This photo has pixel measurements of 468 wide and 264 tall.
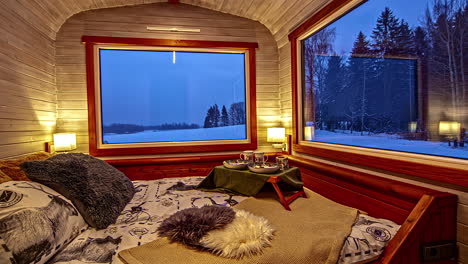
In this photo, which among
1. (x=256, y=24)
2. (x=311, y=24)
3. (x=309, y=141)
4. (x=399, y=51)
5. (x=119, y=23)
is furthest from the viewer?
(x=256, y=24)

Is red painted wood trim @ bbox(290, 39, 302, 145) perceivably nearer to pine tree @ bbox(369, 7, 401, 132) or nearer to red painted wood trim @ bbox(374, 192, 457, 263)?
pine tree @ bbox(369, 7, 401, 132)

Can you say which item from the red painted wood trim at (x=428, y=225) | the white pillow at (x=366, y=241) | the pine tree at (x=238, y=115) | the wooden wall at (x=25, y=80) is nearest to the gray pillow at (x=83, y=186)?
the wooden wall at (x=25, y=80)

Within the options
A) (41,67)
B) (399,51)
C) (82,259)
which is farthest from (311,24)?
(41,67)

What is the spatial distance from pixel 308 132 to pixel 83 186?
2325 mm

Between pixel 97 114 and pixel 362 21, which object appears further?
pixel 97 114

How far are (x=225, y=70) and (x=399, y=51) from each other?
2245mm

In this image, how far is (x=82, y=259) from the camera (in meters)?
0.97

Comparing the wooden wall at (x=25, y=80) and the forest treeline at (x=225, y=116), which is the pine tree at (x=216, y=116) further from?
the wooden wall at (x=25, y=80)

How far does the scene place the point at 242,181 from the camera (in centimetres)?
183

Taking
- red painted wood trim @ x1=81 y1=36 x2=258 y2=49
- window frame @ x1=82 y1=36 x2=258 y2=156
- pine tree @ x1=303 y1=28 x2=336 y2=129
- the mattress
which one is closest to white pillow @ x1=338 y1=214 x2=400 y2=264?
the mattress

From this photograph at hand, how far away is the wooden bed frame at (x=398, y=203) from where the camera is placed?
1.21m

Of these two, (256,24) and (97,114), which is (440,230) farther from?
(97,114)

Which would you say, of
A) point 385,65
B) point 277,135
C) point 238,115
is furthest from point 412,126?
point 238,115

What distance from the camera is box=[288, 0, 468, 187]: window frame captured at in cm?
135
